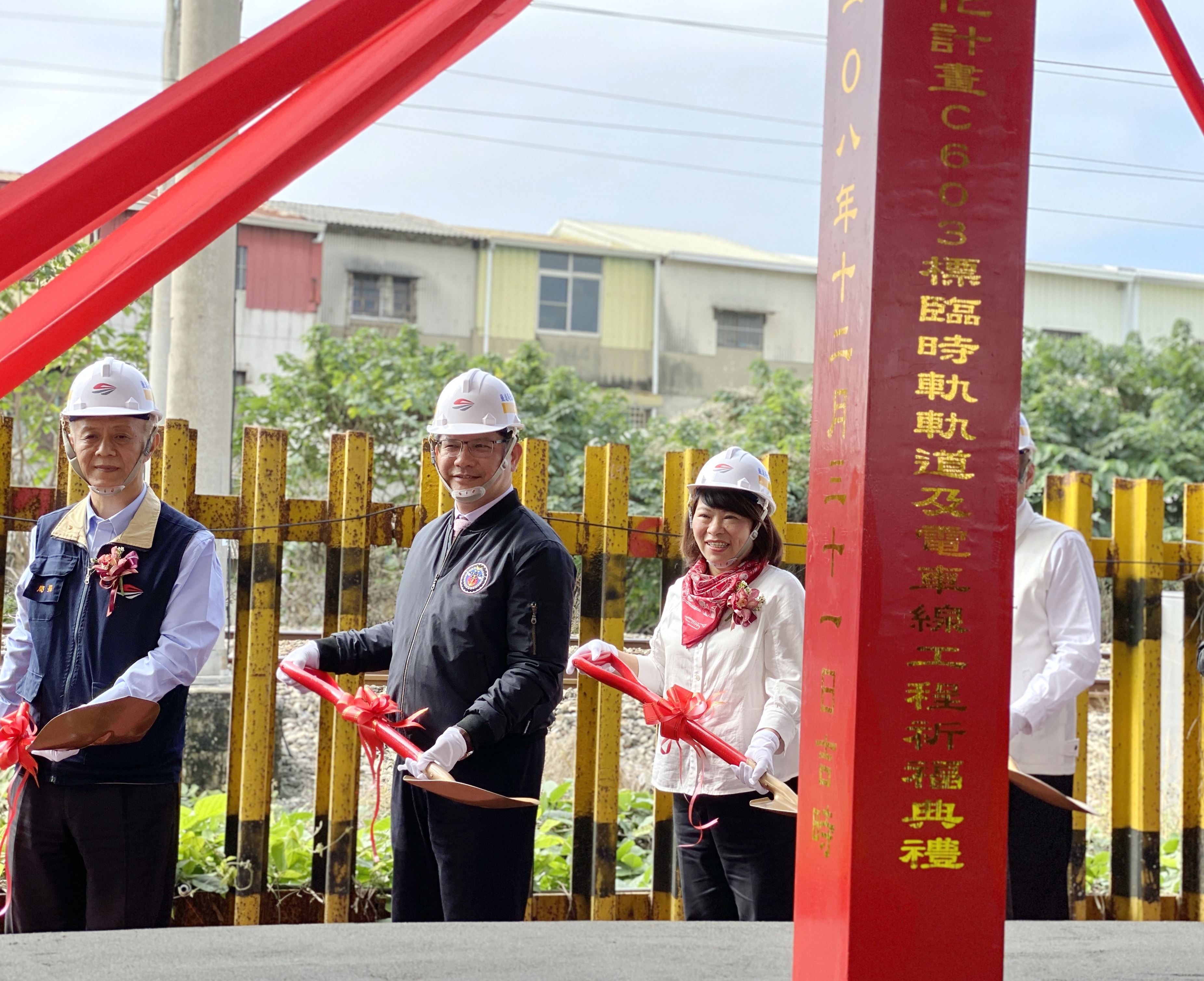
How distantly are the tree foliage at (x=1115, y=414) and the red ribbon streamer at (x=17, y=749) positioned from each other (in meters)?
10.2

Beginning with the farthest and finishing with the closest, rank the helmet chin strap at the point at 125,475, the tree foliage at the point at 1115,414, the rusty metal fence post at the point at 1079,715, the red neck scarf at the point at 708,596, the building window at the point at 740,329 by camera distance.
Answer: the building window at the point at 740,329 < the tree foliage at the point at 1115,414 < the rusty metal fence post at the point at 1079,715 < the red neck scarf at the point at 708,596 < the helmet chin strap at the point at 125,475

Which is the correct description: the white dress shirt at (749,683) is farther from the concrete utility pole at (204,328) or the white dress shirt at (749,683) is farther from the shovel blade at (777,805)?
the concrete utility pole at (204,328)

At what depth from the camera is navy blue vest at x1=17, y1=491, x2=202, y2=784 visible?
2.86m

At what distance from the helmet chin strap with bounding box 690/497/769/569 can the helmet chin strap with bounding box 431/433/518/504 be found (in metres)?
0.56

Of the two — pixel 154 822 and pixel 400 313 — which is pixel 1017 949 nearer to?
pixel 154 822

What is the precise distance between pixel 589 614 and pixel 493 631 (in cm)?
107

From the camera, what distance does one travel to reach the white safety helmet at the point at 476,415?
3.06m

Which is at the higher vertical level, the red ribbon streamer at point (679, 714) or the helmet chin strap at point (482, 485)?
the helmet chin strap at point (482, 485)

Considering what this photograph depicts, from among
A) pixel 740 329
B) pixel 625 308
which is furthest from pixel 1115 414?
pixel 625 308

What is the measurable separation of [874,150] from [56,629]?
7.55 ft

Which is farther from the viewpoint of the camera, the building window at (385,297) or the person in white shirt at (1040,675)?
the building window at (385,297)

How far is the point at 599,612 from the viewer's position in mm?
4004

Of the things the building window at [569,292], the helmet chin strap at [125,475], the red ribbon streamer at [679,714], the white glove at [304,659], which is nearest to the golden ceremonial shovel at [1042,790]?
the red ribbon streamer at [679,714]

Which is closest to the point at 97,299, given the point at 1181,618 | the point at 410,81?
the point at 410,81
